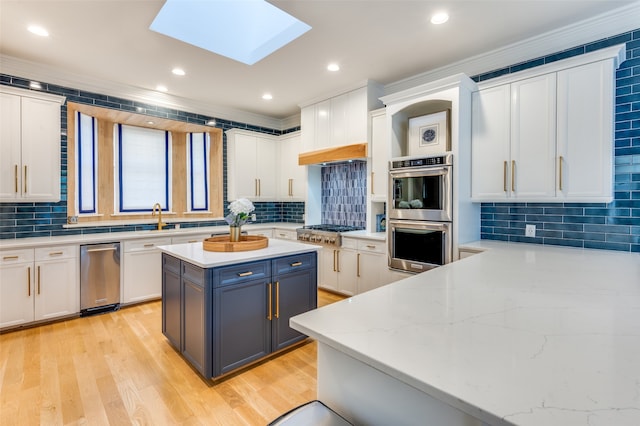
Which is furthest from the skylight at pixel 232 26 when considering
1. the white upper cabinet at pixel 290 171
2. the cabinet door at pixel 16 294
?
the cabinet door at pixel 16 294

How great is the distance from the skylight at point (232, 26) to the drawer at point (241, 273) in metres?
2.07

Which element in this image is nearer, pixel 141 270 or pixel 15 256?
pixel 15 256

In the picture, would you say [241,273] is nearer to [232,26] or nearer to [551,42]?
[232,26]

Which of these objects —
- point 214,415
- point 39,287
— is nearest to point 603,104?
point 214,415

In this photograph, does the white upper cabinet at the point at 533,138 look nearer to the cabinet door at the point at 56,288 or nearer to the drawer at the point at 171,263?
the drawer at the point at 171,263

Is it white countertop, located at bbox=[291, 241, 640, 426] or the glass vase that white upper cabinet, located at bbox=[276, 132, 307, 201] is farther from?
white countertop, located at bbox=[291, 241, 640, 426]

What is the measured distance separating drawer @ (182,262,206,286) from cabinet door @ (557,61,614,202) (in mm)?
2869

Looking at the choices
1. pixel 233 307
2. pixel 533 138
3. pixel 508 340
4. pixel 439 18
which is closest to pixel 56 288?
pixel 233 307

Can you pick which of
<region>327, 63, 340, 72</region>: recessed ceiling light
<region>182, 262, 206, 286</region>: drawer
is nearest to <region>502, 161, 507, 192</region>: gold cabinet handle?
<region>327, 63, 340, 72</region>: recessed ceiling light

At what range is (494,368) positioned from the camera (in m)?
0.70

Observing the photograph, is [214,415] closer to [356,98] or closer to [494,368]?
[494,368]

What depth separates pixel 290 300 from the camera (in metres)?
2.55

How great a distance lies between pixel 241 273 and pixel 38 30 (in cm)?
282

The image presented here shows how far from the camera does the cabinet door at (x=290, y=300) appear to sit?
8.11 ft
